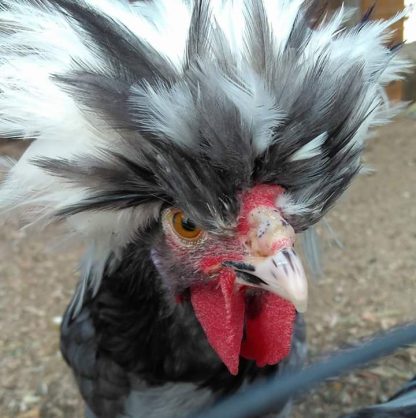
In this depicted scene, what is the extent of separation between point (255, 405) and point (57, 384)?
1.56 m

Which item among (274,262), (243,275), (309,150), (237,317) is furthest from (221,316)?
(309,150)

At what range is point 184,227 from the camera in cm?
121

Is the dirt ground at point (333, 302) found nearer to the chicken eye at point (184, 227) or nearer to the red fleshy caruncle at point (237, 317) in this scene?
the red fleshy caruncle at point (237, 317)

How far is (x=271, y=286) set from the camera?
1067 millimetres

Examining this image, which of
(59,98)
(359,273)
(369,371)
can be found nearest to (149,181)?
(59,98)

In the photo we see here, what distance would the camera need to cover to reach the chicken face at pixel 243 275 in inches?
41.8

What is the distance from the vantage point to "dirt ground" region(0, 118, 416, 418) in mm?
2176

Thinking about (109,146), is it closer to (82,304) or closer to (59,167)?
(59,167)

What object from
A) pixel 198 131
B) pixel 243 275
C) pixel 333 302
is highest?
pixel 198 131

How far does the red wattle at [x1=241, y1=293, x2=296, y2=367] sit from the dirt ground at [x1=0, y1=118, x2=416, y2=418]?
2.23 ft

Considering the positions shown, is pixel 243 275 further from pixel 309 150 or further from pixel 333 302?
pixel 333 302

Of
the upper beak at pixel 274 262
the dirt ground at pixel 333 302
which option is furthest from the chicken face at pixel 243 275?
the dirt ground at pixel 333 302

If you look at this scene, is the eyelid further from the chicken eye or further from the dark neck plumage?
the dark neck plumage

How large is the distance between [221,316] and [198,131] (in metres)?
0.41
